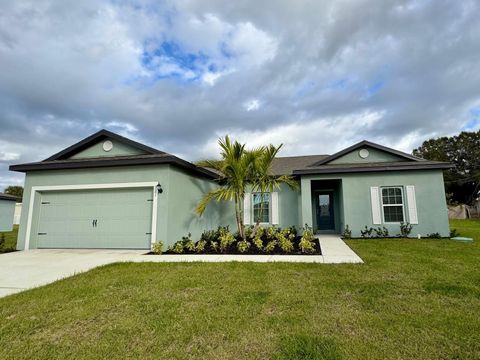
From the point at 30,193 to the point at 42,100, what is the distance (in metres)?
5.37

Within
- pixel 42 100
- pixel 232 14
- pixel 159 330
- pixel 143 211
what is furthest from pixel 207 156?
pixel 42 100

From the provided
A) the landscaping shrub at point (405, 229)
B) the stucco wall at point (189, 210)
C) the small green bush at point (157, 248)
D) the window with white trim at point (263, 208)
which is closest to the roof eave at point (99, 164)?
the stucco wall at point (189, 210)

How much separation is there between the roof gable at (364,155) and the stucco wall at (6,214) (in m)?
21.4

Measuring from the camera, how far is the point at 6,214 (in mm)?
18281

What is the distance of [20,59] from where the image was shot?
947 centimetres

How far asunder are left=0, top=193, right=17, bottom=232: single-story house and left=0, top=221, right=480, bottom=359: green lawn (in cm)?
1849

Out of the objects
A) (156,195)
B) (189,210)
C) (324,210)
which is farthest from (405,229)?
(156,195)

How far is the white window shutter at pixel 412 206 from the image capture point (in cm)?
998

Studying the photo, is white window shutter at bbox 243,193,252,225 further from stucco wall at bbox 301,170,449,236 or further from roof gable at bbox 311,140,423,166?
roof gable at bbox 311,140,423,166

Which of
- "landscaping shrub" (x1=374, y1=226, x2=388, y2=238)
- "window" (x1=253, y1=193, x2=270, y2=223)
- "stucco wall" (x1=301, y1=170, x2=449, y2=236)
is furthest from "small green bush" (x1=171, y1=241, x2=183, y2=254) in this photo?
"landscaping shrub" (x1=374, y1=226, x2=388, y2=238)

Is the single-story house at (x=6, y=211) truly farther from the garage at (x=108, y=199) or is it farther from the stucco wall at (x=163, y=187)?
the stucco wall at (x=163, y=187)

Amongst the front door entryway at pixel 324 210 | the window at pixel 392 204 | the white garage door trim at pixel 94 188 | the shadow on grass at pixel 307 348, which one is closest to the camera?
the shadow on grass at pixel 307 348

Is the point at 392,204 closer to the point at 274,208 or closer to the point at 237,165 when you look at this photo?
the point at 274,208

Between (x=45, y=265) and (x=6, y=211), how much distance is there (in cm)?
1700
